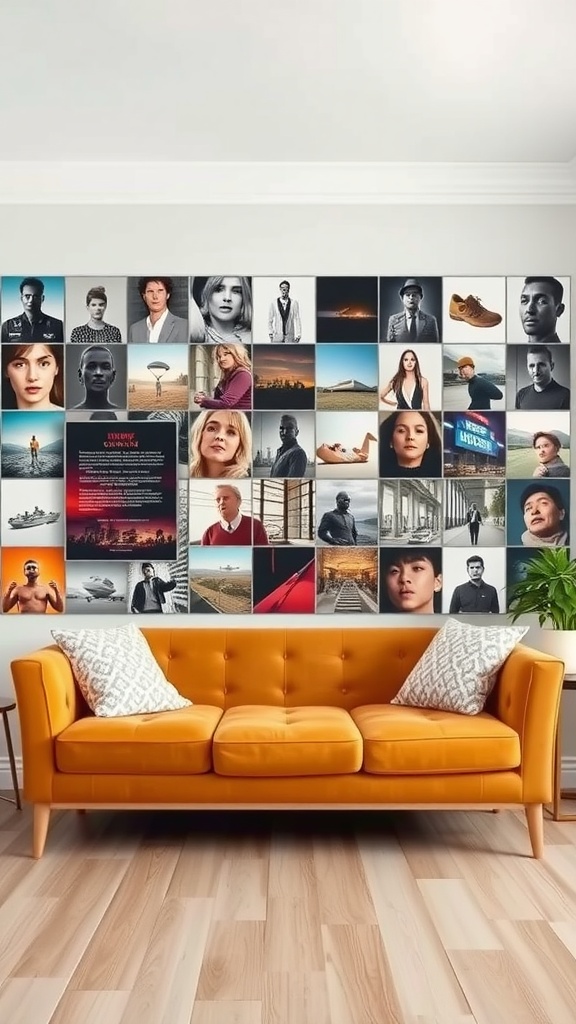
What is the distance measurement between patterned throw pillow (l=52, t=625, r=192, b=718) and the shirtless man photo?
0.64 m

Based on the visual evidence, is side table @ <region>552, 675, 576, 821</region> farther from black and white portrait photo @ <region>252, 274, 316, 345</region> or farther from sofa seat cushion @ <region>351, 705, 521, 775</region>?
black and white portrait photo @ <region>252, 274, 316, 345</region>

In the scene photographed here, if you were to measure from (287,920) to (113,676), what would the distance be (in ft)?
4.66

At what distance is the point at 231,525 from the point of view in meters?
4.94

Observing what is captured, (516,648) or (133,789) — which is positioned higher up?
(516,648)

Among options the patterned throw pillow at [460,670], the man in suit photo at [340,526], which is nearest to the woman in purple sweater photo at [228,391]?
the man in suit photo at [340,526]

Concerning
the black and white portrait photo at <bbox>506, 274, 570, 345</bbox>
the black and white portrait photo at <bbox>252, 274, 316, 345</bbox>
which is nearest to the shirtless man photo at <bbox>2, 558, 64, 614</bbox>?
the black and white portrait photo at <bbox>252, 274, 316, 345</bbox>

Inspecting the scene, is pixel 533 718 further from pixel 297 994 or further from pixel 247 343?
pixel 247 343

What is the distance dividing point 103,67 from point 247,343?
155 cm

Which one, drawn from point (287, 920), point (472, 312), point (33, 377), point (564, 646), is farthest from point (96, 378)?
point (287, 920)

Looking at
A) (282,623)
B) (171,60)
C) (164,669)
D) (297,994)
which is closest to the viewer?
(297,994)

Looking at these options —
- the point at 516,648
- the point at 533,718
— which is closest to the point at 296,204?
the point at 516,648

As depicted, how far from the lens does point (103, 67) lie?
12.5ft

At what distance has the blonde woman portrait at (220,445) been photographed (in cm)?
495

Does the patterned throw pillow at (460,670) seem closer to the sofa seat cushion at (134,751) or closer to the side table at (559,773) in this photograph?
the side table at (559,773)
